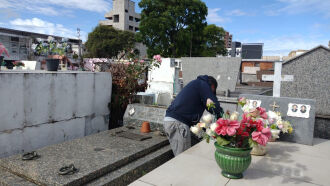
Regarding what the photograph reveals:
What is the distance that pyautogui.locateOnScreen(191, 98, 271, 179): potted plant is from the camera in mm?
2092

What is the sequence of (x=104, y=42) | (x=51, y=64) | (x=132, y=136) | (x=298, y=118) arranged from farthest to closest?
(x=104, y=42) → (x=51, y=64) → (x=132, y=136) → (x=298, y=118)

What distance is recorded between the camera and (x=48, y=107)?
4.42 metres

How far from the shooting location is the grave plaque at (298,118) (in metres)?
3.66

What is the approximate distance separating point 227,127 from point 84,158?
6.91 ft

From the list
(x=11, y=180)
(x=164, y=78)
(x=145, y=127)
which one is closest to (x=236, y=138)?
(x=11, y=180)

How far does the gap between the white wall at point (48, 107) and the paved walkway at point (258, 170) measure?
2699mm

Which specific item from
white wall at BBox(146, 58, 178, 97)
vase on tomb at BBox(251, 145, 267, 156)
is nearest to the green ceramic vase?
vase on tomb at BBox(251, 145, 267, 156)

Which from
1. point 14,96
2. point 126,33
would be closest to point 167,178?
point 14,96

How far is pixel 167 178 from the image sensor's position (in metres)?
2.39

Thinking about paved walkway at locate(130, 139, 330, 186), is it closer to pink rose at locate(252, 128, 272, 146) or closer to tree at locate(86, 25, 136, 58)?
pink rose at locate(252, 128, 272, 146)

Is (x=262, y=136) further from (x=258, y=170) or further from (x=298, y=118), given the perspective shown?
(x=298, y=118)

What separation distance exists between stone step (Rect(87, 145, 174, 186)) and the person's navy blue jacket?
69 centimetres

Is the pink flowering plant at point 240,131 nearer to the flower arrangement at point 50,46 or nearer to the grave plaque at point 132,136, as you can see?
the grave plaque at point 132,136

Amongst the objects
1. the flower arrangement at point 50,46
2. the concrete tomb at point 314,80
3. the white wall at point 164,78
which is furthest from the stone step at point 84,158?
the white wall at point 164,78
